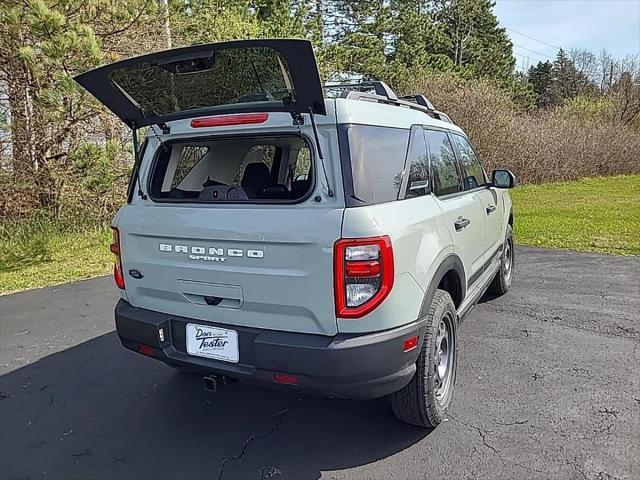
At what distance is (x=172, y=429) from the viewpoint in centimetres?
296

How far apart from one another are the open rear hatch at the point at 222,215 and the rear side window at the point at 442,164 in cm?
92

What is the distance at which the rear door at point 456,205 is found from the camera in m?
3.24

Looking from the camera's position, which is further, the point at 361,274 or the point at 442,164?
the point at 442,164

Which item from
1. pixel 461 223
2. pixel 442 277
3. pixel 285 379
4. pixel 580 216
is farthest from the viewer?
pixel 580 216

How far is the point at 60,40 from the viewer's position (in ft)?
21.2

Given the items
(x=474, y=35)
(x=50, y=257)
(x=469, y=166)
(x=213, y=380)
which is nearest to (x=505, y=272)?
(x=469, y=166)

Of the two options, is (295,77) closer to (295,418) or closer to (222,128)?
(222,128)

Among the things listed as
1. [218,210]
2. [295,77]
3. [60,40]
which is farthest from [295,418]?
[60,40]

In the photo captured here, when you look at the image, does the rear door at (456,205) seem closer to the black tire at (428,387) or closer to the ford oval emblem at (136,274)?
the black tire at (428,387)

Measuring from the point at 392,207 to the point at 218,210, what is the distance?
0.88 meters

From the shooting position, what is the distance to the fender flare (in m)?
2.62

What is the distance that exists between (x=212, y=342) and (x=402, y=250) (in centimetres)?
108

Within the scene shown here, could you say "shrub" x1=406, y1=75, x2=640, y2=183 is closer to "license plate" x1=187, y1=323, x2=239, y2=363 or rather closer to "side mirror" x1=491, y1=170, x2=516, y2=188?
"side mirror" x1=491, y1=170, x2=516, y2=188

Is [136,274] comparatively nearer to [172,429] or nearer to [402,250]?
[172,429]
